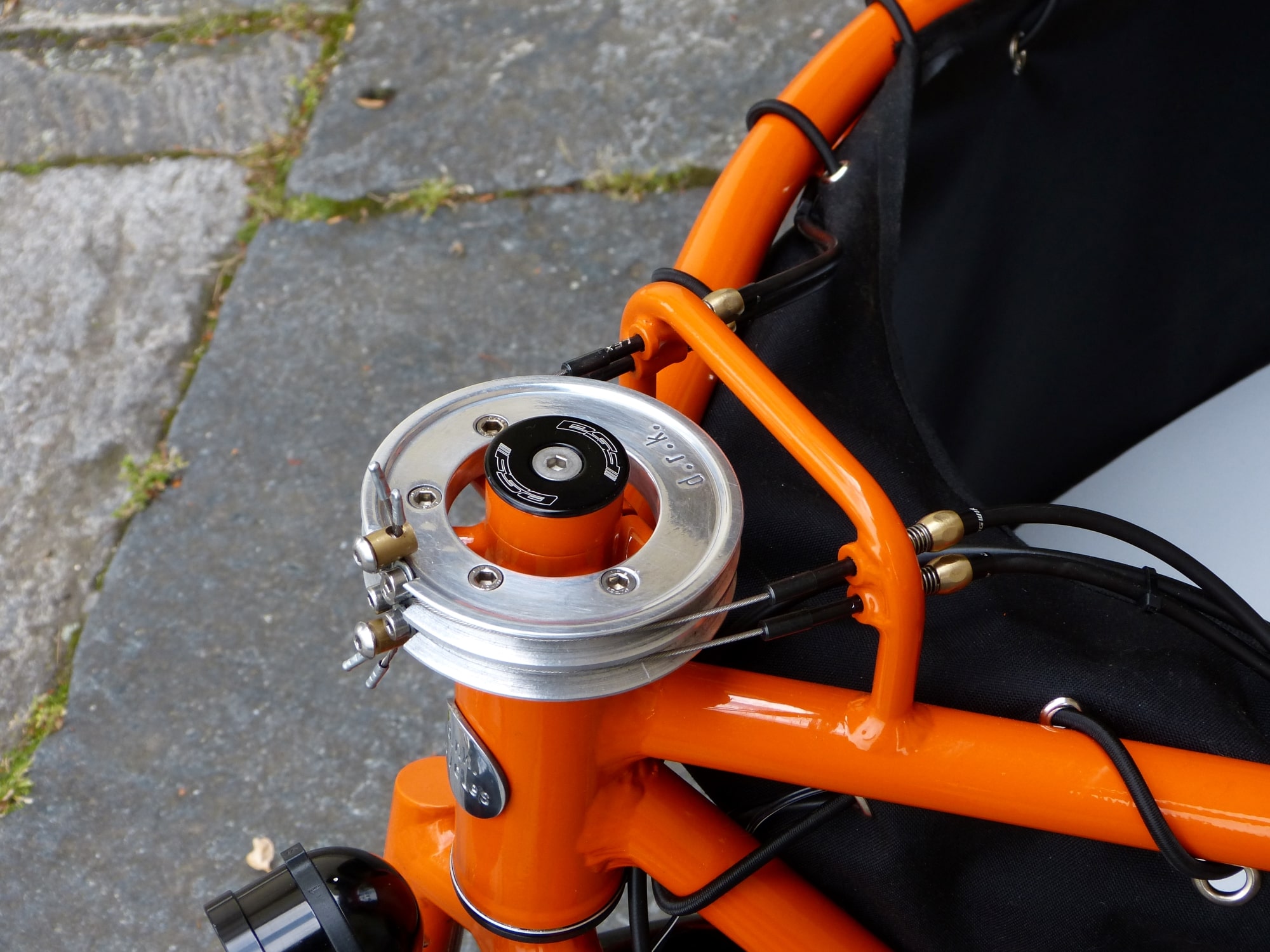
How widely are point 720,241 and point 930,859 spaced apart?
447 mm

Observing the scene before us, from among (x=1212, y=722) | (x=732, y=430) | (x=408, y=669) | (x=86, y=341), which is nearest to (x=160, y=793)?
(x=408, y=669)

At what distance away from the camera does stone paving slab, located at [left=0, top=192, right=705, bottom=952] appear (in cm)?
147

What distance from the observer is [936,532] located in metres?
0.60

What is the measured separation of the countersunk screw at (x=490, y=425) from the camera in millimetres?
607

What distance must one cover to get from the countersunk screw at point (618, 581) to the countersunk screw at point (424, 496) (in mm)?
96

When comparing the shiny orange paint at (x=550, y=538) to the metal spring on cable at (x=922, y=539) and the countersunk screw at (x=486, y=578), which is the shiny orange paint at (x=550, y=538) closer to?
the countersunk screw at (x=486, y=578)

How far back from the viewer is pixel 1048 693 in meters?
0.64

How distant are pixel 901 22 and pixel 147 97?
6.96 feet

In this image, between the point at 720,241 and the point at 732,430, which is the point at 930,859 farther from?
the point at 720,241

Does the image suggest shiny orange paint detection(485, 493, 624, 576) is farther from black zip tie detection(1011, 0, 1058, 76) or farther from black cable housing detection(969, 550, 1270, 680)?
black zip tie detection(1011, 0, 1058, 76)

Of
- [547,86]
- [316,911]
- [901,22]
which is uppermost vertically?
[901,22]

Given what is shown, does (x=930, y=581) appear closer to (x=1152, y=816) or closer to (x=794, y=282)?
(x=1152, y=816)

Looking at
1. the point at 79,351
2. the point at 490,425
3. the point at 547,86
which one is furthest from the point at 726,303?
the point at 547,86

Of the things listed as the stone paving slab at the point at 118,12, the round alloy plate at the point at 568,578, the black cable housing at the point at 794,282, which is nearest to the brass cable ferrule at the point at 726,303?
the black cable housing at the point at 794,282
